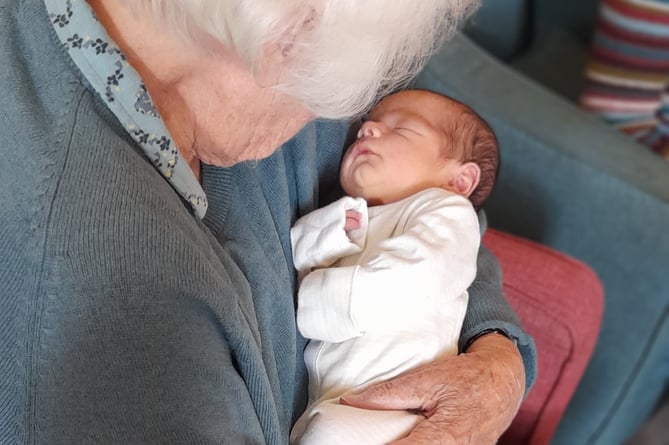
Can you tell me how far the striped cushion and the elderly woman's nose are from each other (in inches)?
35.9

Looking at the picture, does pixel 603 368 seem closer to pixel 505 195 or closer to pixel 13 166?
pixel 505 195

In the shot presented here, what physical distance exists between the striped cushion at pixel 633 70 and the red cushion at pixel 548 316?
719 mm

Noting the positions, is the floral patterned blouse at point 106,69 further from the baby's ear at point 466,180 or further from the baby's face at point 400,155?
Result: the baby's ear at point 466,180

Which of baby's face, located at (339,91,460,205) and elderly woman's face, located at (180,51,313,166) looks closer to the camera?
elderly woman's face, located at (180,51,313,166)

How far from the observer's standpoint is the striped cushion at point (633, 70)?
5.55ft

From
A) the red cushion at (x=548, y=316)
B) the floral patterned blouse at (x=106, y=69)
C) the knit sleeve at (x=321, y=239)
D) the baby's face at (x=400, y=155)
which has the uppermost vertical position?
the floral patterned blouse at (x=106, y=69)

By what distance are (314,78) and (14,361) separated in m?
0.35

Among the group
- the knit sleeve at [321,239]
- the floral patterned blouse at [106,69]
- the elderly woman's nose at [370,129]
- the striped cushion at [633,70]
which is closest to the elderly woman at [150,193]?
the floral patterned blouse at [106,69]

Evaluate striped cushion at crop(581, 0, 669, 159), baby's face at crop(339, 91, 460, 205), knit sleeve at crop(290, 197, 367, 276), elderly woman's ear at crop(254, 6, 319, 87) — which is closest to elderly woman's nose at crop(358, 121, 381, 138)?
baby's face at crop(339, 91, 460, 205)

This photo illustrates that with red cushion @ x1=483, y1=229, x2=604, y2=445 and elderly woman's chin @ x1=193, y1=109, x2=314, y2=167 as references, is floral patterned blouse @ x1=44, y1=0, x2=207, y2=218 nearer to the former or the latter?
elderly woman's chin @ x1=193, y1=109, x2=314, y2=167

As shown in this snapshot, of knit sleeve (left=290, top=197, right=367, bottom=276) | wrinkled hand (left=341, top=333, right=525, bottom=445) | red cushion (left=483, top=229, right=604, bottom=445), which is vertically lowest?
red cushion (left=483, top=229, right=604, bottom=445)

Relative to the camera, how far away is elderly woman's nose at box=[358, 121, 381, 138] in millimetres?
1040

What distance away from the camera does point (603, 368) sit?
146 cm

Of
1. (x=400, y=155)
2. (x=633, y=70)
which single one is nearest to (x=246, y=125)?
(x=400, y=155)
